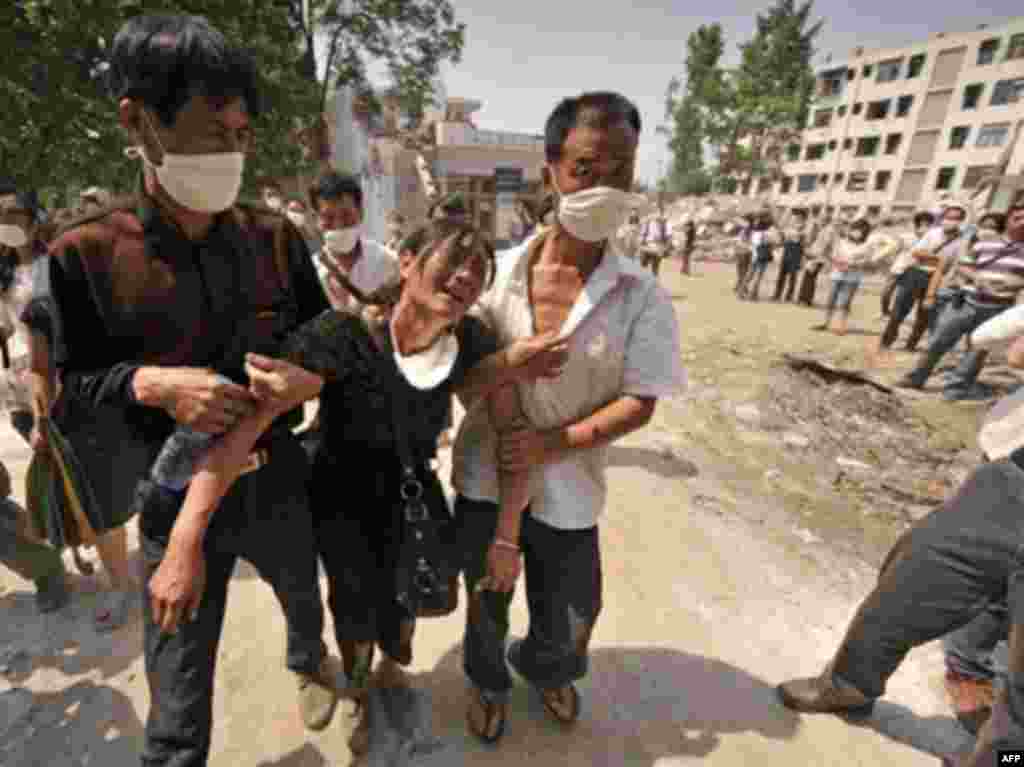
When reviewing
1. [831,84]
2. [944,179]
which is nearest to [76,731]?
[944,179]

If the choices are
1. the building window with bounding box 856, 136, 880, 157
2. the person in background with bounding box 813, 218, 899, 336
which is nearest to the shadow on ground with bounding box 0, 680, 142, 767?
the person in background with bounding box 813, 218, 899, 336

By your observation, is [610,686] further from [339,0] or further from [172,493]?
[339,0]

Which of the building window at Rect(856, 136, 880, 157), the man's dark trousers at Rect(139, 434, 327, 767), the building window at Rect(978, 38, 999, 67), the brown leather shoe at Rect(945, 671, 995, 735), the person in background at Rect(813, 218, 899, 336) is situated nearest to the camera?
the man's dark trousers at Rect(139, 434, 327, 767)

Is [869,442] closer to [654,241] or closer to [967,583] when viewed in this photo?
[967,583]

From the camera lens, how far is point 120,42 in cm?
99

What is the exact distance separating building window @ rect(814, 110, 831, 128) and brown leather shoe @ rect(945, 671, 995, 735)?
4998 cm

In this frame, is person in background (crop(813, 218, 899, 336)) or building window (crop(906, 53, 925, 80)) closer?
person in background (crop(813, 218, 899, 336))

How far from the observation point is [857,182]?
37188 mm

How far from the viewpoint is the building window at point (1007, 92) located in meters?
28.5

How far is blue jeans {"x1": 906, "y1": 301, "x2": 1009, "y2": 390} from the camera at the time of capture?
15.9 feet

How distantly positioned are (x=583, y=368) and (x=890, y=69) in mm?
48915

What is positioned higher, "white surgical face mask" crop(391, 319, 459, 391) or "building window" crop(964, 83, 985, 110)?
"building window" crop(964, 83, 985, 110)

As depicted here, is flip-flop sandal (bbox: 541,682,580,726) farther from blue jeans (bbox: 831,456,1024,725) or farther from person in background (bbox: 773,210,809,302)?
person in background (bbox: 773,210,809,302)

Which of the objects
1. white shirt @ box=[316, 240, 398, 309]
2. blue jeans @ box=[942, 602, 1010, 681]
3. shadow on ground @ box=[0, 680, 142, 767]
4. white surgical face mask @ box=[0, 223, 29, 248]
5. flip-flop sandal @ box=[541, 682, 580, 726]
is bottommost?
shadow on ground @ box=[0, 680, 142, 767]
